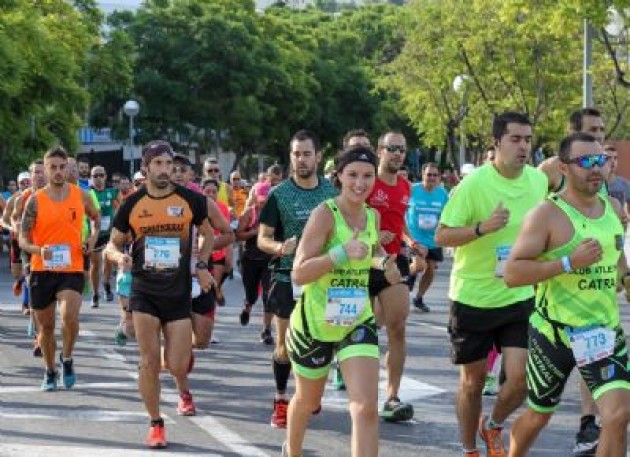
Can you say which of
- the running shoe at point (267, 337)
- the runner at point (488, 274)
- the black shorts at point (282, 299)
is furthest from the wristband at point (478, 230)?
the running shoe at point (267, 337)

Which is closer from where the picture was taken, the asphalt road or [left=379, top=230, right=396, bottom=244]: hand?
the asphalt road

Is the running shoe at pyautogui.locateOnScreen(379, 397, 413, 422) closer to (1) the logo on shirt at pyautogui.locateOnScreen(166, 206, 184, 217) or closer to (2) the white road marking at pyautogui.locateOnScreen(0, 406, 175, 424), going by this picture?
(2) the white road marking at pyautogui.locateOnScreen(0, 406, 175, 424)

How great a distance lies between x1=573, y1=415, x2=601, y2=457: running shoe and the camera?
8891mm

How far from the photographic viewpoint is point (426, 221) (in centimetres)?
1814

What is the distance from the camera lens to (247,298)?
52.7ft

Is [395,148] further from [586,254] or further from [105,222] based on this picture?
[105,222]

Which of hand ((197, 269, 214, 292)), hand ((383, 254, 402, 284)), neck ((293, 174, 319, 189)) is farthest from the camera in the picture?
neck ((293, 174, 319, 189))

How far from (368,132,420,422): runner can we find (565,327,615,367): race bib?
2634 mm

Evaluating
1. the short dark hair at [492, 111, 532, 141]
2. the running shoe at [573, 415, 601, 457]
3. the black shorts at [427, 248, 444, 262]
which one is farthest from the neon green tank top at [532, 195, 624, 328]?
the black shorts at [427, 248, 444, 262]

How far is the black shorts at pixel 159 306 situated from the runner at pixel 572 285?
2.91m

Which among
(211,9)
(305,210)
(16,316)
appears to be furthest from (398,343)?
(211,9)

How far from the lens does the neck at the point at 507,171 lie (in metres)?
8.60

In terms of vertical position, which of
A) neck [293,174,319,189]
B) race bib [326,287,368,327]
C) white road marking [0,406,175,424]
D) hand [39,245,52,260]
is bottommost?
white road marking [0,406,175,424]

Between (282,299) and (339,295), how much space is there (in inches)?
97.3
